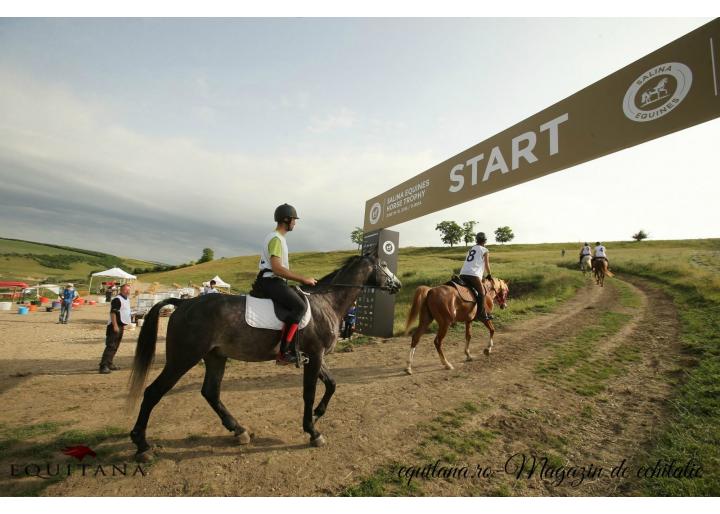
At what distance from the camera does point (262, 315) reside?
4.27 meters

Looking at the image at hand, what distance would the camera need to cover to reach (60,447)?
3.96m

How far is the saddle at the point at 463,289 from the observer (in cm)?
854

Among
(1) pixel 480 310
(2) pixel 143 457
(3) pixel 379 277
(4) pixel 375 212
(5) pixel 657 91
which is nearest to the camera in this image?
(2) pixel 143 457

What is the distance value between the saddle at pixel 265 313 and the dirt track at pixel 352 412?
1.72 metres

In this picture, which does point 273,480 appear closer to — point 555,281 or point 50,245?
point 555,281

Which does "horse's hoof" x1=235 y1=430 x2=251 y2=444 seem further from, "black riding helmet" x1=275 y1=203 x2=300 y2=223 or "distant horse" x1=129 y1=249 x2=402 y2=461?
"black riding helmet" x1=275 y1=203 x2=300 y2=223

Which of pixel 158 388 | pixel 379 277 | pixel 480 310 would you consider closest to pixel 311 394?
pixel 158 388

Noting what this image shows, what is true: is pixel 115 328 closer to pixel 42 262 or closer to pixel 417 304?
pixel 417 304

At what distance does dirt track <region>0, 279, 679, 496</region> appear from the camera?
11.2ft

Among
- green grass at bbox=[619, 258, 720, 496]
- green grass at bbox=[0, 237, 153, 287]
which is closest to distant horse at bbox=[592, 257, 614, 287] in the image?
green grass at bbox=[619, 258, 720, 496]

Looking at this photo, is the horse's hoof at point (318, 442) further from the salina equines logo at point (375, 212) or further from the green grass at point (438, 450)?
the salina equines logo at point (375, 212)

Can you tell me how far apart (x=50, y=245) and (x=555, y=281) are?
14884 cm

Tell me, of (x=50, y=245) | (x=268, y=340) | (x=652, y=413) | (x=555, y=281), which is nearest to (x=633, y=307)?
(x=555, y=281)

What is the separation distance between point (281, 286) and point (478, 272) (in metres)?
6.48
